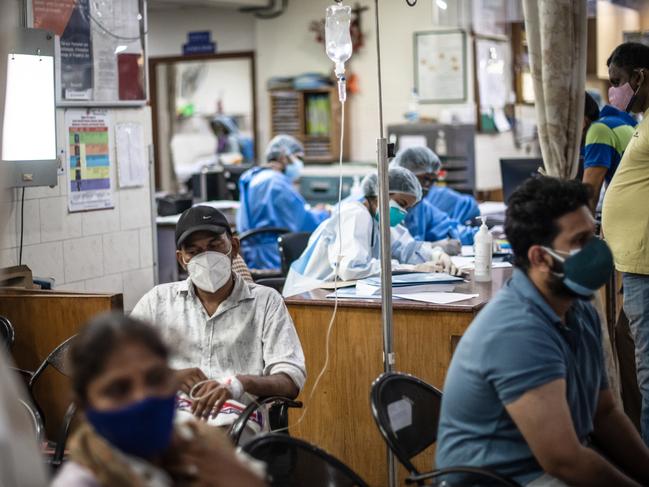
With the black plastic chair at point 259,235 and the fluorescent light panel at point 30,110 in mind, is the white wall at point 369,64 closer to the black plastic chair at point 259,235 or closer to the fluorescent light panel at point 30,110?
the black plastic chair at point 259,235

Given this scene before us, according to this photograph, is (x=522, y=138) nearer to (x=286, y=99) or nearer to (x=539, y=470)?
(x=286, y=99)

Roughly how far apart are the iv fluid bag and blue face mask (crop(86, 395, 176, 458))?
219cm

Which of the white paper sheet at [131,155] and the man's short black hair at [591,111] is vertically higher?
the man's short black hair at [591,111]

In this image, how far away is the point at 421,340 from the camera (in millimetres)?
3791

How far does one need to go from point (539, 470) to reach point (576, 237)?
22.5 inches

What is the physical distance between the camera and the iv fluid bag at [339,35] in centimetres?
363

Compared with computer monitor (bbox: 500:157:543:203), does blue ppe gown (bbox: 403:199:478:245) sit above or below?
below

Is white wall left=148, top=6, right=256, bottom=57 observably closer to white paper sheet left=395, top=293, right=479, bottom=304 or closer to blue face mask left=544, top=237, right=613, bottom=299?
white paper sheet left=395, top=293, right=479, bottom=304

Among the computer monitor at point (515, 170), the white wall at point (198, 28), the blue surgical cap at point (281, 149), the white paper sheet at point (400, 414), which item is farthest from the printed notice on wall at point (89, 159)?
the white wall at point (198, 28)

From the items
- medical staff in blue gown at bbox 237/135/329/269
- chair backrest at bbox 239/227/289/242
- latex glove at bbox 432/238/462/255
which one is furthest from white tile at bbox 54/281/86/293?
latex glove at bbox 432/238/462/255

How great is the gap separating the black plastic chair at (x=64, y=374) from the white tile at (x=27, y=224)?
109 centimetres

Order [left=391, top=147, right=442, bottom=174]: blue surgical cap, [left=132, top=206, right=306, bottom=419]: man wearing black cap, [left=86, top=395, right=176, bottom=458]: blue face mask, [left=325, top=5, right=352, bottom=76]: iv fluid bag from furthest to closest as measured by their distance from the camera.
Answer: [left=391, top=147, right=442, bottom=174]: blue surgical cap
[left=325, top=5, right=352, bottom=76]: iv fluid bag
[left=132, top=206, right=306, bottom=419]: man wearing black cap
[left=86, top=395, right=176, bottom=458]: blue face mask

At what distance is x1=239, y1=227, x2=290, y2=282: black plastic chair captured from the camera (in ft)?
20.2

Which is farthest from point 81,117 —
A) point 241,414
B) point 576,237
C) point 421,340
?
point 576,237
